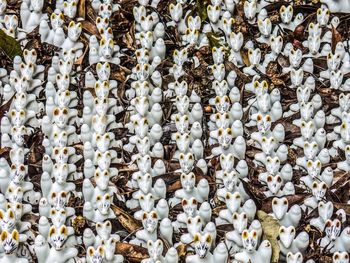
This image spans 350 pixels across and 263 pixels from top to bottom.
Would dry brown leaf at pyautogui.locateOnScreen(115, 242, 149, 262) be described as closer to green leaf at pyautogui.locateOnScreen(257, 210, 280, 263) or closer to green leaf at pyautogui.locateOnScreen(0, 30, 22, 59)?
green leaf at pyautogui.locateOnScreen(257, 210, 280, 263)

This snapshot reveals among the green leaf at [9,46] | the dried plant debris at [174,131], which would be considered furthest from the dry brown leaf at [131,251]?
the green leaf at [9,46]

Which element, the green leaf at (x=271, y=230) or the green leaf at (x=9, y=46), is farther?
the green leaf at (x=9, y=46)

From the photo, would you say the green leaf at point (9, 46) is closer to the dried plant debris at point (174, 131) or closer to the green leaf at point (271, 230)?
the dried plant debris at point (174, 131)

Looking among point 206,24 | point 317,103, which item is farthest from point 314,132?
point 206,24

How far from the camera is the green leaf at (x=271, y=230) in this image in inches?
42.0

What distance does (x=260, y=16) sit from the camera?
1.48m

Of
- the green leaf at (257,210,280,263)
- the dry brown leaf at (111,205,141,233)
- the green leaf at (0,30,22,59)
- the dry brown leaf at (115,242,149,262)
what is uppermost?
the green leaf at (0,30,22,59)

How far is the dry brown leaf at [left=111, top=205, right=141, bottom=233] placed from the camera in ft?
3.65

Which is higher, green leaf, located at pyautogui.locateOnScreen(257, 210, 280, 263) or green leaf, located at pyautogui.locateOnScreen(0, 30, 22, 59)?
green leaf, located at pyautogui.locateOnScreen(0, 30, 22, 59)

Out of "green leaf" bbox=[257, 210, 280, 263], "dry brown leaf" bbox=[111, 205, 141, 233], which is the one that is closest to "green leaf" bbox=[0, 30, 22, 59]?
"dry brown leaf" bbox=[111, 205, 141, 233]

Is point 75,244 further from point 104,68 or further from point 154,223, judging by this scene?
point 104,68

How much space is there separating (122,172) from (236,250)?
0.25 metres

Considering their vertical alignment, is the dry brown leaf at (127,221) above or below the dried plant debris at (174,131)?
below

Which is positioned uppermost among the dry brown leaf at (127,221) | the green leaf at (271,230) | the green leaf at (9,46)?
the green leaf at (9,46)
